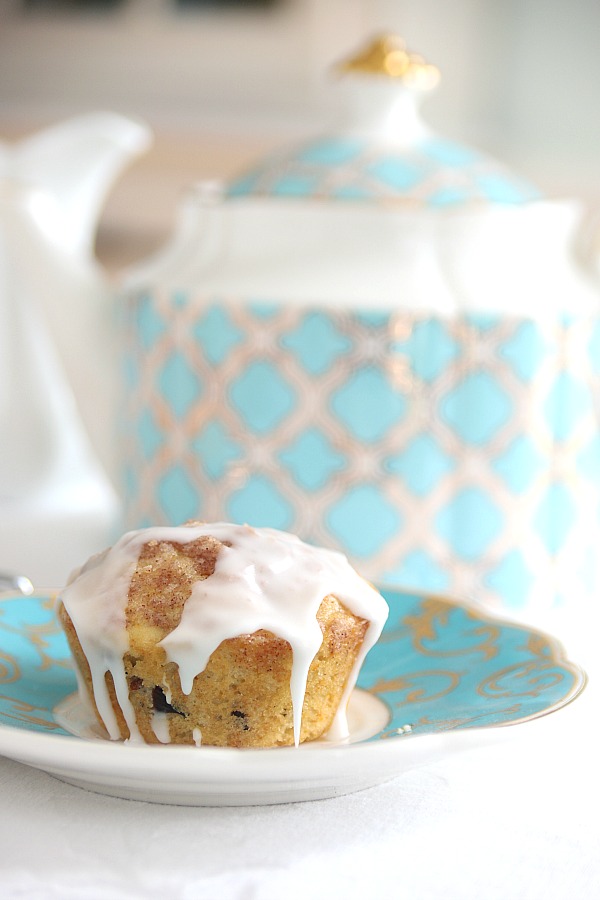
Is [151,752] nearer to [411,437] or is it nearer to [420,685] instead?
[420,685]

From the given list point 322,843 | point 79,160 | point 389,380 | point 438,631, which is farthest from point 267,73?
point 322,843

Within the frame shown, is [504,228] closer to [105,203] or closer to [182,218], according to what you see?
[182,218]

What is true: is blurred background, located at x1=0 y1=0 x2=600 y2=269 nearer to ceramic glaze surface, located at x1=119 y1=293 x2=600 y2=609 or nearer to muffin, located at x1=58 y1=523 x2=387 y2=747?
ceramic glaze surface, located at x1=119 y1=293 x2=600 y2=609

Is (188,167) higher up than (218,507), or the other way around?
(218,507)

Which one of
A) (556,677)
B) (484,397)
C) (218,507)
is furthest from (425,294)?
(556,677)

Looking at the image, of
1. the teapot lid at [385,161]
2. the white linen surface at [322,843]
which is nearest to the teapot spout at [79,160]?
the teapot lid at [385,161]

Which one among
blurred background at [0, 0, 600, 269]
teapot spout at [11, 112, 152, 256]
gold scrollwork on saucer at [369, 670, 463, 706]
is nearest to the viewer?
gold scrollwork on saucer at [369, 670, 463, 706]

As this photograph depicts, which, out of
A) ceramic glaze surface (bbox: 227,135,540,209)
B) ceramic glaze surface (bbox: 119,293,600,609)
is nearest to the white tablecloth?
ceramic glaze surface (bbox: 119,293,600,609)
